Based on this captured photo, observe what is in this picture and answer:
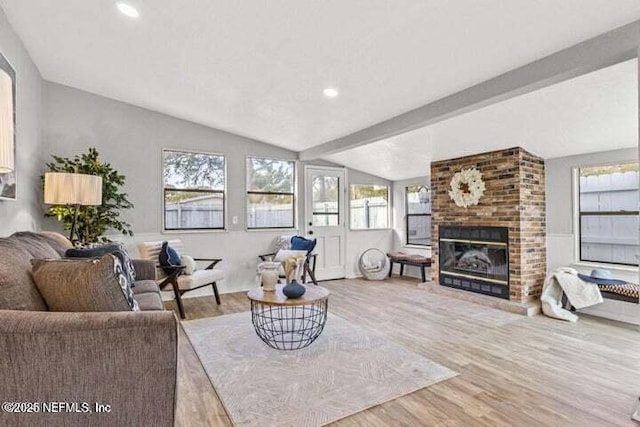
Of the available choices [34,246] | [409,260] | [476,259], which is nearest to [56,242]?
[34,246]

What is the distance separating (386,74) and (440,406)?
2.46 meters

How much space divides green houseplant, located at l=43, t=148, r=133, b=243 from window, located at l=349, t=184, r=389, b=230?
373 centimetres

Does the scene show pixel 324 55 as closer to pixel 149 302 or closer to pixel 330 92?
pixel 330 92

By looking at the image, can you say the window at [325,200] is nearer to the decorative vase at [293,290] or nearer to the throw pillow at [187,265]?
the throw pillow at [187,265]

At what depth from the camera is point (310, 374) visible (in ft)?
7.90

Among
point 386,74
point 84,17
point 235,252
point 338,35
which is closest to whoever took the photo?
point 338,35

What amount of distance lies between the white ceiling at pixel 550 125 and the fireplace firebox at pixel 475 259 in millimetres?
1091

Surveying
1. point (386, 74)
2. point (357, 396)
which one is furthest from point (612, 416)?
point (386, 74)

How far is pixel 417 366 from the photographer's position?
8.32 feet

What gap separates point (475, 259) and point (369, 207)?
94.4 inches

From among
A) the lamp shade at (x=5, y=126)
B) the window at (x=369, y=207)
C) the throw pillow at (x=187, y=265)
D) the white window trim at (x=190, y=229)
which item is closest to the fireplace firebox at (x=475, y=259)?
the window at (x=369, y=207)

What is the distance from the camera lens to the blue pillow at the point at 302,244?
5047 mm

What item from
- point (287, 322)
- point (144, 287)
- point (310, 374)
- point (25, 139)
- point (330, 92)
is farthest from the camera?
point (287, 322)

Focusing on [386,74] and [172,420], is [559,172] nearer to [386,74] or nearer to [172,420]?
[386,74]
